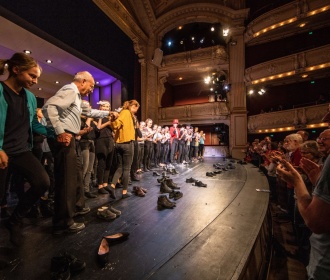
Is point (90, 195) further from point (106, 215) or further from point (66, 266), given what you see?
point (66, 266)

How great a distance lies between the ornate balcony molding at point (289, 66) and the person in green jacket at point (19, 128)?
12.4m

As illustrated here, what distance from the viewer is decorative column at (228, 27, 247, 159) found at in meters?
12.0

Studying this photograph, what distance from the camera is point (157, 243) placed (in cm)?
171

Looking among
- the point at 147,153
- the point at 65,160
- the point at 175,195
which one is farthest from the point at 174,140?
the point at 65,160

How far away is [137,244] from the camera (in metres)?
1.70

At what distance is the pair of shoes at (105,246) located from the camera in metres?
1.40

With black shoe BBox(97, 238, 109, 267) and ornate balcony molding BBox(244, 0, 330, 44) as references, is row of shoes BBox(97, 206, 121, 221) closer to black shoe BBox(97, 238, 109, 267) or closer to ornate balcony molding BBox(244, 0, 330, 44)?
black shoe BBox(97, 238, 109, 267)

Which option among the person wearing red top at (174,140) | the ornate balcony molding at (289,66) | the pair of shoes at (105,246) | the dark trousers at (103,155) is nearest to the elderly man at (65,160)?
the pair of shoes at (105,246)

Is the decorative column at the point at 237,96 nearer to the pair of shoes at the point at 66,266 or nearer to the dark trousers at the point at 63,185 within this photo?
the dark trousers at the point at 63,185

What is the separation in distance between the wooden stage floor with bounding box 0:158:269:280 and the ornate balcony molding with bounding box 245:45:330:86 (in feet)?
34.5

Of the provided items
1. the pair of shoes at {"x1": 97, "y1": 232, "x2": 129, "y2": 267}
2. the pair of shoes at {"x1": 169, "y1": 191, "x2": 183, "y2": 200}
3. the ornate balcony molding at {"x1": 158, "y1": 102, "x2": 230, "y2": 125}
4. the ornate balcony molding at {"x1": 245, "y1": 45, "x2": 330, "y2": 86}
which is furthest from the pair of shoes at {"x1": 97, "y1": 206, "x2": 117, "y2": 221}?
the ornate balcony molding at {"x1": 245, "y1": 45, "x2": 330, "y2": 86}

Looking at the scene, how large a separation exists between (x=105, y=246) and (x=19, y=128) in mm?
1201

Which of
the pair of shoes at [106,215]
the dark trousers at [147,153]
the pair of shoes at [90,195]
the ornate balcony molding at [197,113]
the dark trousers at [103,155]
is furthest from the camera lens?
the ornate balcony molding at [197,113]

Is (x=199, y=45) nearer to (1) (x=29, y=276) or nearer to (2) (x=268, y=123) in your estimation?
(2) (x=268, y=123)
